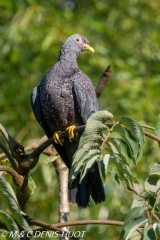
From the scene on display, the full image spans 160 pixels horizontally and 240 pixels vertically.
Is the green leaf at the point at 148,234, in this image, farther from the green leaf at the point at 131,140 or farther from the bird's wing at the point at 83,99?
the bird's wing at the point at 83,99

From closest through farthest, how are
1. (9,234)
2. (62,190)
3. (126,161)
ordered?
(9,234), (126,161), (62,190)

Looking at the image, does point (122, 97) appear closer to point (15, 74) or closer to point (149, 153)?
point (149, 153)

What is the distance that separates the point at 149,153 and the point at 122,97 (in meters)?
0.69

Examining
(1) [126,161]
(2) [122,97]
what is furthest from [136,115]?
(1) [126,161]

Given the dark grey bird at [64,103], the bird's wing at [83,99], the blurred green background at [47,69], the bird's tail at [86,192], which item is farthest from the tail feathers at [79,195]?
the blurred green background at [47,69]

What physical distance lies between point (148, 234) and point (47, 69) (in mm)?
5166

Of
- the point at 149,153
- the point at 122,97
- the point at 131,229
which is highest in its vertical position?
the point at 131,229

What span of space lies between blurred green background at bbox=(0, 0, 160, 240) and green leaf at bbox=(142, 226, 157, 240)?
3.71 meters

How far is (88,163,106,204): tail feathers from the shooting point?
395 cm

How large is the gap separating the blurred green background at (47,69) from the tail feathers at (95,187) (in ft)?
6.28

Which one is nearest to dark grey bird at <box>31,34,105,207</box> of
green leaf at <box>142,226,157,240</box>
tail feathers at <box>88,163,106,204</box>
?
tail feathers at <box>88,163,106,204</box>

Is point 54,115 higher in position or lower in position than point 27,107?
higher

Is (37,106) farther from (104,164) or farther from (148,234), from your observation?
(148,234)

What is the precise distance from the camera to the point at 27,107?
7.34 m
